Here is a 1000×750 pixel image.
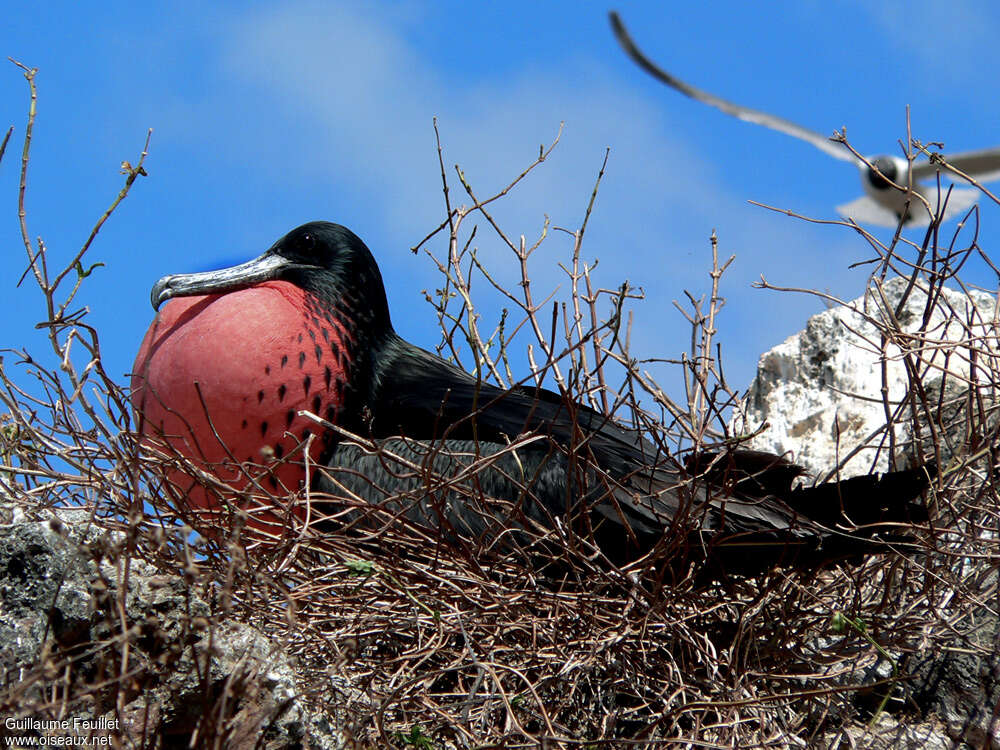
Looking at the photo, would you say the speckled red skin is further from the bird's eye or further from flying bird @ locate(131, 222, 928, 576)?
the bird's eye

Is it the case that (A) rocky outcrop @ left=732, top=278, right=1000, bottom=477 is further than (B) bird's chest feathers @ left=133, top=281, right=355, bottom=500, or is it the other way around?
(A) rocky outcrop @ left=732, top=278, right=1000, bottom=477

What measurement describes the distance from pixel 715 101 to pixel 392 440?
6.37 feet

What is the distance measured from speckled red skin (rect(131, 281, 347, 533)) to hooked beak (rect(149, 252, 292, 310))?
10cm

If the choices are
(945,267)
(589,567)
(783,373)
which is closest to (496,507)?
(589,567)

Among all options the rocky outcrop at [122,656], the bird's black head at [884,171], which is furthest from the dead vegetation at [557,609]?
the bird's black head at [884,171]

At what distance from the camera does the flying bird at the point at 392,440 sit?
2.07 metres

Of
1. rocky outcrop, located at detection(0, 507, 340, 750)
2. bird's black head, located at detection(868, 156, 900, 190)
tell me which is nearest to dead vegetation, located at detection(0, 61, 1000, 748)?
rocky outcrop, located at detection(0, 507, 340, 750)

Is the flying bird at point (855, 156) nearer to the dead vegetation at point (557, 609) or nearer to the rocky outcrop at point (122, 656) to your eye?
the dead vegetation at point (557, 609)

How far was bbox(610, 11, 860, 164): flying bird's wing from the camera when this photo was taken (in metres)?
3.08

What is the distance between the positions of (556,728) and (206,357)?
3.97ft

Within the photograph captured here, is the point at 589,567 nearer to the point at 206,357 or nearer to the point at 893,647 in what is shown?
the point at 893,647

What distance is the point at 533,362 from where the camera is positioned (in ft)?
9.50

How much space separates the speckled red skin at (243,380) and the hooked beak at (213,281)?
96 millimetres

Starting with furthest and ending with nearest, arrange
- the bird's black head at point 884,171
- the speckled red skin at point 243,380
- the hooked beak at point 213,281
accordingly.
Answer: the bird's black head at point 884,171, the hooked beak at point 213,281, the speckled red skin at point 243,380
